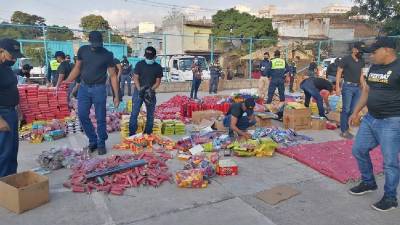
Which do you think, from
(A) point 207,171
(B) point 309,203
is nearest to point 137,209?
(A) point 207,171

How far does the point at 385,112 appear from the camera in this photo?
412 centimetres

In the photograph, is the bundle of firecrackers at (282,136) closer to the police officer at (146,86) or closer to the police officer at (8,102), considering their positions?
the police officer at (146,86)

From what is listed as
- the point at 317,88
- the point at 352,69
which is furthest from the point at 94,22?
the point at 352,69

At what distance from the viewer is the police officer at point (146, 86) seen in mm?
7141

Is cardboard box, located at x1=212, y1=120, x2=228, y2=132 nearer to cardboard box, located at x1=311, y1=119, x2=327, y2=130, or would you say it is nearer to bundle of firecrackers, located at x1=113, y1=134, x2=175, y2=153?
bundle of firecrackers, located at x1=113, y1=134, x2=175, y2=153

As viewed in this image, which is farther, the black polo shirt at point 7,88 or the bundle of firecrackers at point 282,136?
the bundle of firecrackers at point 282,136

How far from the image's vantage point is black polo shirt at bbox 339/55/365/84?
731 cm

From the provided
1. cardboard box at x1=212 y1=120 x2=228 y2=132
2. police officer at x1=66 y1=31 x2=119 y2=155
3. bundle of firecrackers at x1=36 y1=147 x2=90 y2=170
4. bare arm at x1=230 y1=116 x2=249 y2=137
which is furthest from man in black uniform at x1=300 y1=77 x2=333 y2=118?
bundle of firecrackers at x1=36 y1=147 x2=90 y2=170

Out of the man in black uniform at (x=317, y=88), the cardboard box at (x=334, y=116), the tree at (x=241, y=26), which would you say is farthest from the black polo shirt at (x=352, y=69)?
the tree at (x=241, y=26)

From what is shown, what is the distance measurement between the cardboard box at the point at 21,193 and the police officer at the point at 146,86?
3.00 metres

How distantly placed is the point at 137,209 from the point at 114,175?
Answer: 97cm

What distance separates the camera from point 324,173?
18.2ft

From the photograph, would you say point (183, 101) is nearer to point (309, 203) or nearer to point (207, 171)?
point (207, 171)

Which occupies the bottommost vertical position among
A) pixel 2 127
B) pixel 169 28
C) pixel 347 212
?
pixel 347 212
